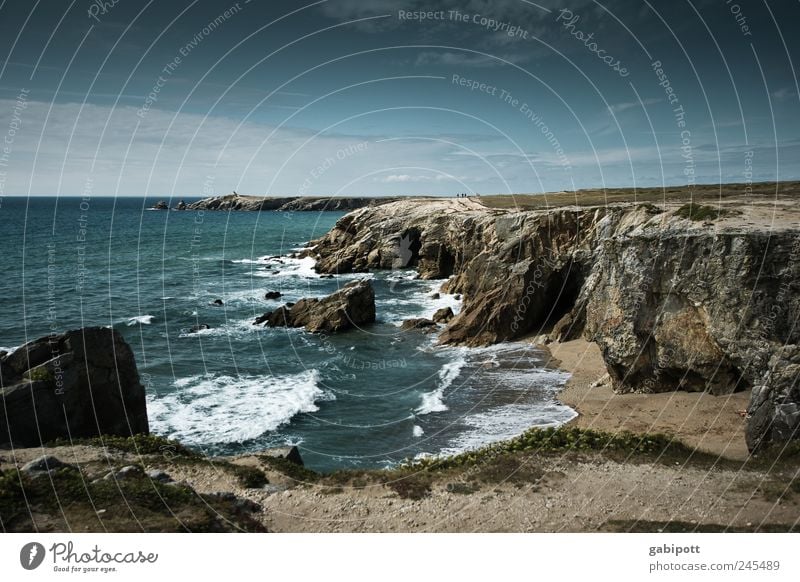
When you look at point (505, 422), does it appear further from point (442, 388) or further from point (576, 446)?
point (576, 446)

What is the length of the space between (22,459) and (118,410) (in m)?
4.79

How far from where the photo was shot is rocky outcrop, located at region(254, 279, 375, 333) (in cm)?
4328

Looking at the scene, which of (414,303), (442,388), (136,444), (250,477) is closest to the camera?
(250,477)

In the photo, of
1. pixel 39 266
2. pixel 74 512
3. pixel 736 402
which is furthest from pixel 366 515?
pixel 39 266

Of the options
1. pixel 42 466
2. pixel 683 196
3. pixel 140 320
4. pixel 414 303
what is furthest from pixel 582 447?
pixel 683 196

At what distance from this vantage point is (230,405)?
91.8 ft

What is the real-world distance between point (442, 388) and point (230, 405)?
1245cm

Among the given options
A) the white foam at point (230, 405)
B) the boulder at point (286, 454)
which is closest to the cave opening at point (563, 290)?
the white foam at point (230, 405)

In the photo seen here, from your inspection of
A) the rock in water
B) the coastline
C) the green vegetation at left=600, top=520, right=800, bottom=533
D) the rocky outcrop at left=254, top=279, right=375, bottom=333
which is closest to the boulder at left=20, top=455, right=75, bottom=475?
the rock in water

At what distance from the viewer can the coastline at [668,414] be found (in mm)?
17922

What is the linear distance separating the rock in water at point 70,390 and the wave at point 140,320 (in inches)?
1188

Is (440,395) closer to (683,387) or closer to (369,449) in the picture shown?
(369,449)

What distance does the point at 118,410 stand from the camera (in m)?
18.3

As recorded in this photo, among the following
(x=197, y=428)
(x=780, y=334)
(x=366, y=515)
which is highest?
(x=780, y=334)
